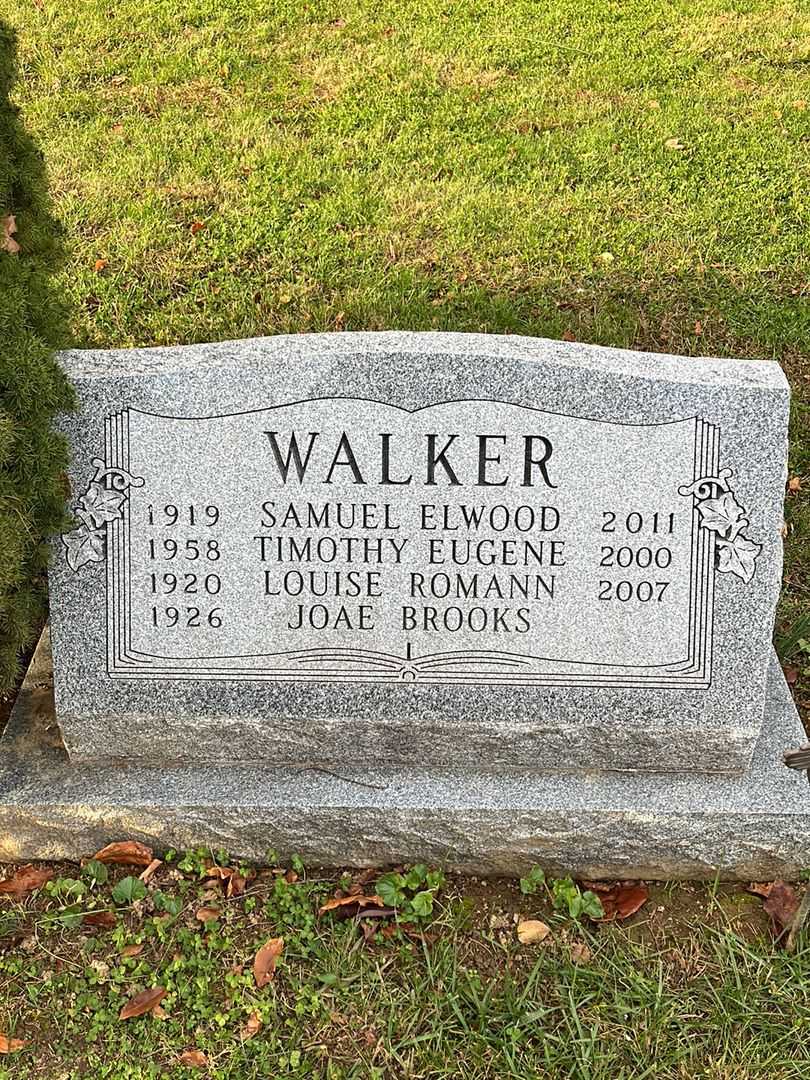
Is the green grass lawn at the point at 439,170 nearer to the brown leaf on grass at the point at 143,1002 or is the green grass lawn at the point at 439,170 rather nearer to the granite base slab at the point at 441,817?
the granite base slab at the point at 441,817

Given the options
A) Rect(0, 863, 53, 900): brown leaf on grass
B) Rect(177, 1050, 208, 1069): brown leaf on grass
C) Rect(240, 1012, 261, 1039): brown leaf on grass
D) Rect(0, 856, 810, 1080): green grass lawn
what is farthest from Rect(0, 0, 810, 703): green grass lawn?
Rect(0, 863, 53, 900): brown leaf on grass

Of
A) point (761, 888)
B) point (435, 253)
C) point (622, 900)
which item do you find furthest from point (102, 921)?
point (435, 253)

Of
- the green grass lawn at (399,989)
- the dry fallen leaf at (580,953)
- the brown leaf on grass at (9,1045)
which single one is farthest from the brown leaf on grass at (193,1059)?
the dry fallen leaf at (580,953)

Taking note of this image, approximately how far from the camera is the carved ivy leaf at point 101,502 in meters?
3.21

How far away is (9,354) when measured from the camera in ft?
9.63

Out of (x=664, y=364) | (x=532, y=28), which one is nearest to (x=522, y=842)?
(x=664, y=364)

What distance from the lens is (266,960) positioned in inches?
117

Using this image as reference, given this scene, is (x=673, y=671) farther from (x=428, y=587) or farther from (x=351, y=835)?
(x=351, y=835)

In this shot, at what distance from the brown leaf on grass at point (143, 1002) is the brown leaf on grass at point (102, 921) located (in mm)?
244

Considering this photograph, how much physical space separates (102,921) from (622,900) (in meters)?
1.42

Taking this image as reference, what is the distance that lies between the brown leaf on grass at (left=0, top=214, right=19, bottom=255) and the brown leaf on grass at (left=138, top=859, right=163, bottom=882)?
1795 mm

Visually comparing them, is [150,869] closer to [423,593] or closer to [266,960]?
[266,960]

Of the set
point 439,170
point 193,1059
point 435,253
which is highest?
point 439,170

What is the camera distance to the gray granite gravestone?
3117 mm
